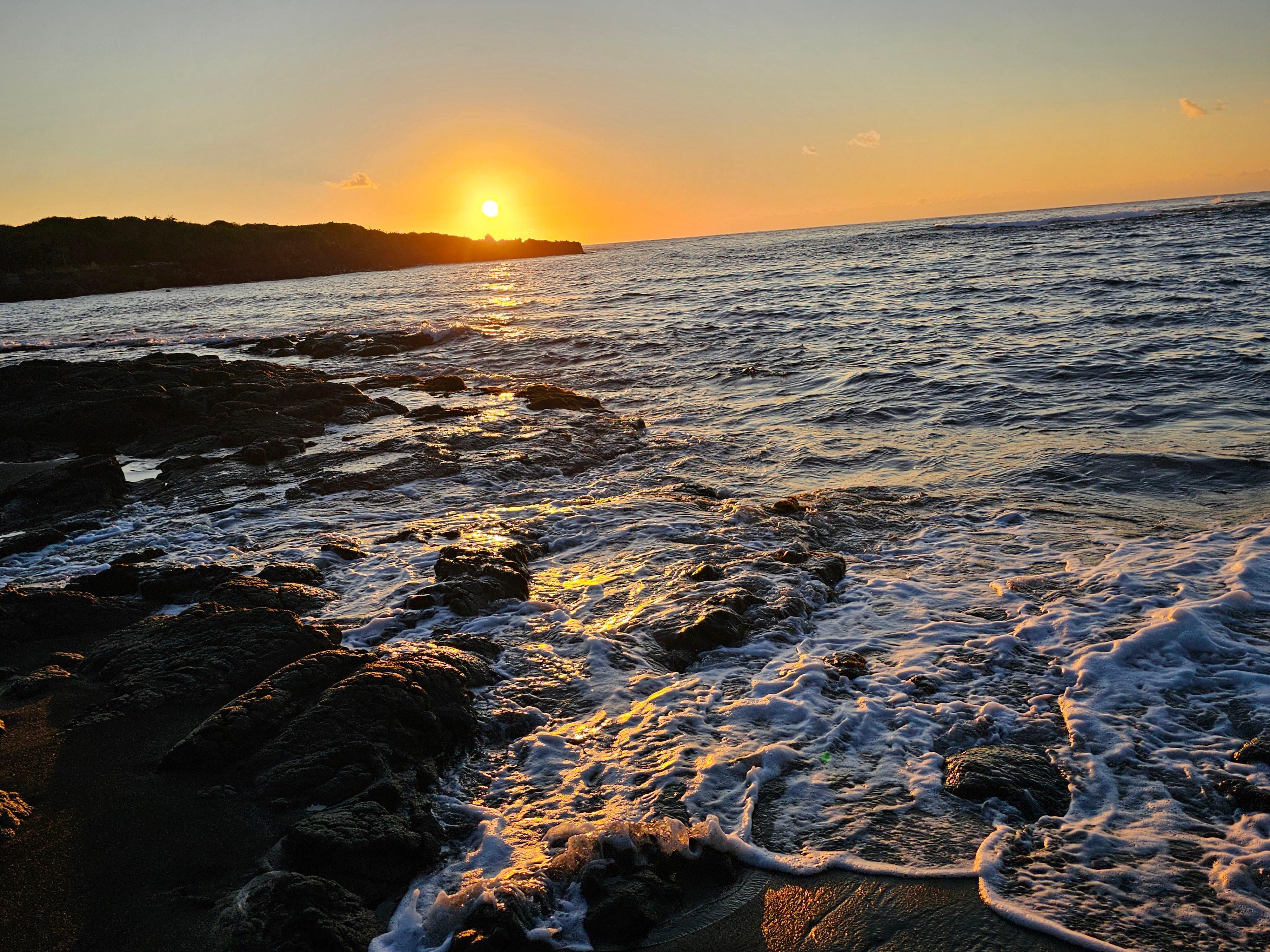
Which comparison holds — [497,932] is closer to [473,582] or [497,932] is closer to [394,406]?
[473,582]

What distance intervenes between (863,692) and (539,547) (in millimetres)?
3795

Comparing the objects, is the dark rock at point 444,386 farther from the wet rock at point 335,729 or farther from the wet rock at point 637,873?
the wet rock at point 637,873

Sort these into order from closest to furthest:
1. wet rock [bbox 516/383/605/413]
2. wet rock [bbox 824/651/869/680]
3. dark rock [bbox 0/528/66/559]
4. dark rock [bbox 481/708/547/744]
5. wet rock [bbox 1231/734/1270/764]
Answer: wet rock [bbox 1231/734/1270/764], dark rock [bbox 481/708/547/744], wet rock [bbox 824/651/869/680], dark rock [bbox 0/528/66/559], wet rock [bbox 516/383/605/413]

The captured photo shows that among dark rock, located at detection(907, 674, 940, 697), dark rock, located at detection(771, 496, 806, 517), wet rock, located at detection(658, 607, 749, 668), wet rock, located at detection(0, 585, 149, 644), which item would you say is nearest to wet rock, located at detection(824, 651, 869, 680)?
dark rock, located at detection(907, 674, 940, 697)

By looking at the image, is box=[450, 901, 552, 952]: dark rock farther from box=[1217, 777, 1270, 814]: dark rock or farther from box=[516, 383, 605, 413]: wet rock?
box=[516, 383, 605, 413]: wet rock

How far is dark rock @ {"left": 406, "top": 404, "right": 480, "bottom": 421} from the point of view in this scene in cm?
1379

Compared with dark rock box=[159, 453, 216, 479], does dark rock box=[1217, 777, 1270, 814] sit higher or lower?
lower

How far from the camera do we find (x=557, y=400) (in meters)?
14.6

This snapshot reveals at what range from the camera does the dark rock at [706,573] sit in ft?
21.8

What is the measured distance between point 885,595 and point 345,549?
5290mm

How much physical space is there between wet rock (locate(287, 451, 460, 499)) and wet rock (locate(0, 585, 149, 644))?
342cm

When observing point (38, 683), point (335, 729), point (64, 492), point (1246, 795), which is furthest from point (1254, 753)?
point (64, 492)

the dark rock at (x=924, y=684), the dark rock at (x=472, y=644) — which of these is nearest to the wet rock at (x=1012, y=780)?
the dark rock at (x=924, y=684)

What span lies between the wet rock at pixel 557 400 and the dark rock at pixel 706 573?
7.50m
